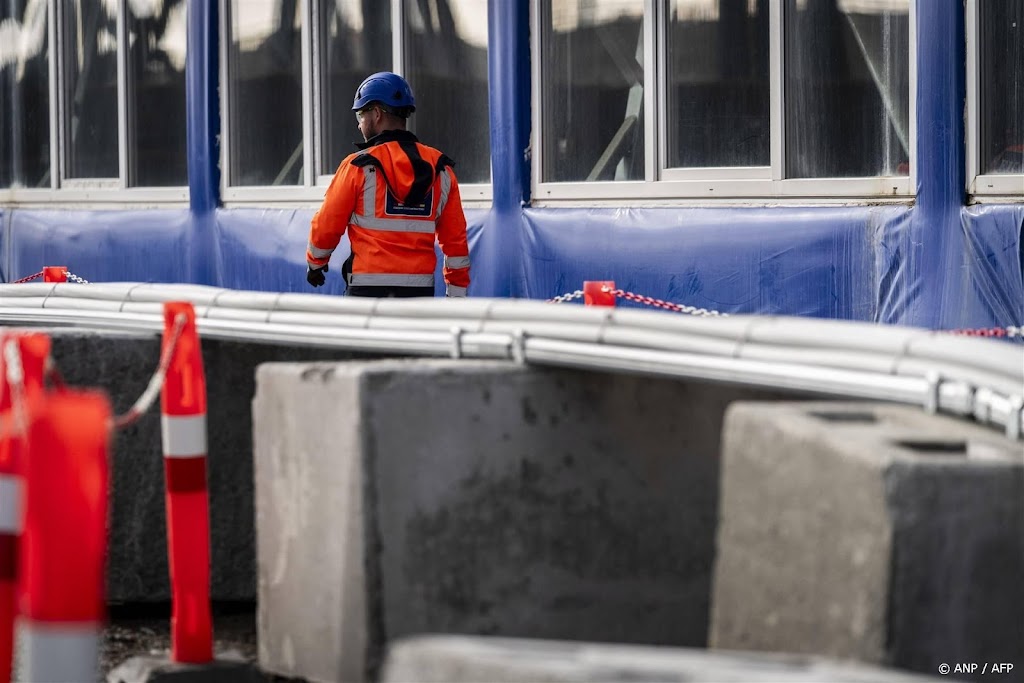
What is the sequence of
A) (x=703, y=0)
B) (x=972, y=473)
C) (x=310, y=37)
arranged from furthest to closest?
1. (x=310, y=37)
2. (x=703, y=0)
3. (x=972, y=473)

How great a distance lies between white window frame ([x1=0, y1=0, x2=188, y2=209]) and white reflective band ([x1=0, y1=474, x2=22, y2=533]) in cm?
991

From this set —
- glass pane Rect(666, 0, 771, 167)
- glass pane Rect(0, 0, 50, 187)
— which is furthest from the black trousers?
glass pane Rect(0, 0, 50, 187)

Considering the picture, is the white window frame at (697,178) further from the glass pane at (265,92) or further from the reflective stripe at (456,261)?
the glass pane at (265,92)

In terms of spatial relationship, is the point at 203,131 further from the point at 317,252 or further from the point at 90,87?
the point at 317,252

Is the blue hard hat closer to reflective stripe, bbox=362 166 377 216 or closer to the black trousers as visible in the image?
reflective stripe, bbox=362 166 377 216

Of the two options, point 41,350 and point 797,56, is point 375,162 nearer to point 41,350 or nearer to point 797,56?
point 797,56

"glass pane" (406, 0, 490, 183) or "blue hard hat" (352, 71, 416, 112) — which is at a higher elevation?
"glass pane" (406, 0, 490, 183)

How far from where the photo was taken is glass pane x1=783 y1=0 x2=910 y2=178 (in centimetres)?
914

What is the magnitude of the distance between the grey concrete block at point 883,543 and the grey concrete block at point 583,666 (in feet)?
2.01

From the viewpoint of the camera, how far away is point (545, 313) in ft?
18.0

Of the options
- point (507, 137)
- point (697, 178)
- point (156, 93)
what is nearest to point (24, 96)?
point (156, 93)

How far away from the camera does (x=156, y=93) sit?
614 inches

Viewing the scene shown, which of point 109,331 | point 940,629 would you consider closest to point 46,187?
point 109,331

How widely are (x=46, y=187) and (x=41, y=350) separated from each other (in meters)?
12.2
